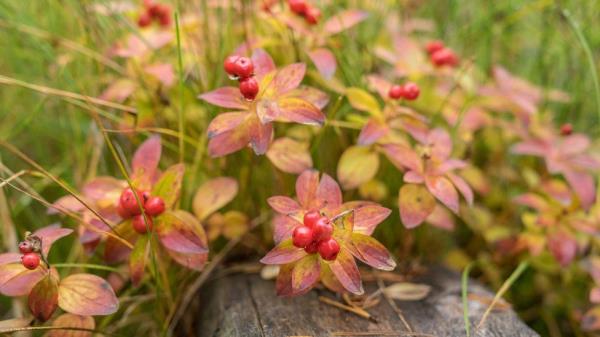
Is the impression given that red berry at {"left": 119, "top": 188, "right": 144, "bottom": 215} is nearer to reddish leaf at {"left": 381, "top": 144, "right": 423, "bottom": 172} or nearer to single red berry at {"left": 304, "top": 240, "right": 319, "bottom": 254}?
single red berry at {"left": 304, "top": 240, "right": 319, "bottom": 254}

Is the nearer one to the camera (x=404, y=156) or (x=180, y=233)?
(x=180, y=233)

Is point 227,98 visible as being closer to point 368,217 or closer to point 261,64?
point 261,64

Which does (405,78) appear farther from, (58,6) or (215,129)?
(58,6)

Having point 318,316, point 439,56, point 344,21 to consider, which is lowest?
point 318,316

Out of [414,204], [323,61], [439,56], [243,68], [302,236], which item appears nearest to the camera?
[302,236]

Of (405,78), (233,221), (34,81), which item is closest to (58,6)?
(34,81)

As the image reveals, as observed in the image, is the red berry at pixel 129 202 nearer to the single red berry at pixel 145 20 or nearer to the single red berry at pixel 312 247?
the single red berry at pixel 312 247

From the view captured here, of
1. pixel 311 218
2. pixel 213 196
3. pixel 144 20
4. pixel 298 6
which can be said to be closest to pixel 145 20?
pixel 144 20
